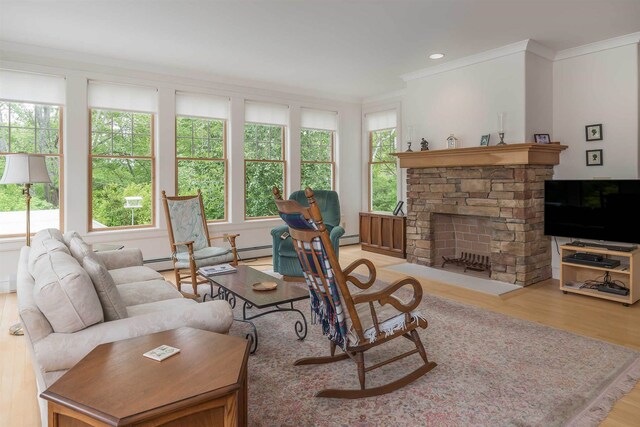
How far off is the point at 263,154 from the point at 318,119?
4.12ft

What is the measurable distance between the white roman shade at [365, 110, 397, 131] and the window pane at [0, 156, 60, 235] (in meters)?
4.94

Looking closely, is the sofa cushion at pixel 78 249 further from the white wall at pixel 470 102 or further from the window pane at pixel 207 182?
the white wall at pixel 470 102

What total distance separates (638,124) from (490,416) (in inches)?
154

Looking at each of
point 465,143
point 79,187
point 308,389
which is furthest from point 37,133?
point 465,143

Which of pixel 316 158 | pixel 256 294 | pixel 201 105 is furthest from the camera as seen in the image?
pixel 316 158

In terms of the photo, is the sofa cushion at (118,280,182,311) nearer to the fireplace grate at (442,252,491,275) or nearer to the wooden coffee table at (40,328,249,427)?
the wooden coffee table at (40,328,249,427)

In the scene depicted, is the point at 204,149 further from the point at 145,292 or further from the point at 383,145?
the point at 145,292

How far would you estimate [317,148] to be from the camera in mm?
7219

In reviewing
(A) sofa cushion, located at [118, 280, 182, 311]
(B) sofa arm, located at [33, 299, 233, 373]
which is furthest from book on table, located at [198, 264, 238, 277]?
(B) sofa arm, located at [33, 299, 233, 373]

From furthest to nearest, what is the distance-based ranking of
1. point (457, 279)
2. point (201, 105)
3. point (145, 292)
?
point (201, 105)
point (457, 279)
point (145, 292)

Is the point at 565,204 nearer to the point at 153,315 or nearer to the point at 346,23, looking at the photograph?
the point at 346,23

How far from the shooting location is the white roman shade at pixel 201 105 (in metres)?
5.65

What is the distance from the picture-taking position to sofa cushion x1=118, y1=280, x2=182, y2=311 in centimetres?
281

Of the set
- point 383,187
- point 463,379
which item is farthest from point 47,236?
point 383,187
